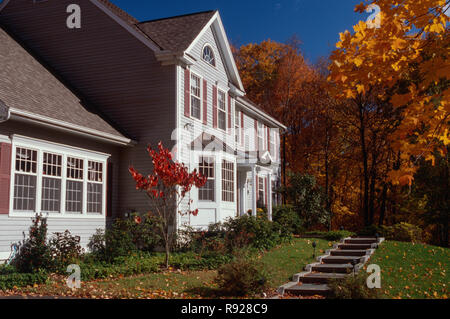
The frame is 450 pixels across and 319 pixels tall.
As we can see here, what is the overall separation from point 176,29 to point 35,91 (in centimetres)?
591

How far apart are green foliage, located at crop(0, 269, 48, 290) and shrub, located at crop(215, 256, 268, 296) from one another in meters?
3.76

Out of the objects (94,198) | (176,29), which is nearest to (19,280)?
(94,198)

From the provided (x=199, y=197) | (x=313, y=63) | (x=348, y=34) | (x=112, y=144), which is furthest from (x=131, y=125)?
(x=313, y=63)

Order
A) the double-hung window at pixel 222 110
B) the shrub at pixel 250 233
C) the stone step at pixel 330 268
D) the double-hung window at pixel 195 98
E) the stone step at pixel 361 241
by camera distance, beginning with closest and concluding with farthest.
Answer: the stone step at pixel 330 268
the shrub at pixel 250 233
the double-hung window at pixel 195 98
the stone step at pixel 361 241
the double-hung window at pixel 222 110

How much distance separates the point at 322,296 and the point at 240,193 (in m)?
11.4

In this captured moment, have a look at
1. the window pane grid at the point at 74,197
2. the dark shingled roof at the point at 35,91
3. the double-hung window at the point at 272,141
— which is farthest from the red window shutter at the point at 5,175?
the double-hung window at the point at 272,141

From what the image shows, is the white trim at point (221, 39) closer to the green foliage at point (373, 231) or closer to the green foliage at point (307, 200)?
the green foliage at point (307, 200)

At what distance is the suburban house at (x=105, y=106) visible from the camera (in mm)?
12055

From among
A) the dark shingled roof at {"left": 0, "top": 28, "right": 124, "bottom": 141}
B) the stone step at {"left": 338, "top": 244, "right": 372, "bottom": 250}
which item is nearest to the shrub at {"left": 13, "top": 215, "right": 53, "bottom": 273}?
the dark shingled roof at {"left": 0, "top": 28, "right": 124, "bottom": 141}

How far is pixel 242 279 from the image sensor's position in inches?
331

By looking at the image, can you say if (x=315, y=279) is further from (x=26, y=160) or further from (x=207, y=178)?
(x=26, y=160)

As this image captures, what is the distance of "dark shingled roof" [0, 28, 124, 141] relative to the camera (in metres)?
11.7

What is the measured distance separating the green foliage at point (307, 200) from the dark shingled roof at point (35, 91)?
416 inches

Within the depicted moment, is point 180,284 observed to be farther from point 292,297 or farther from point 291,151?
point 291,151
